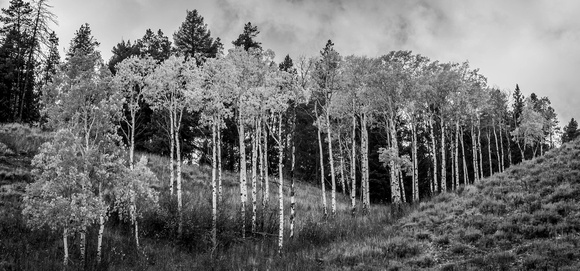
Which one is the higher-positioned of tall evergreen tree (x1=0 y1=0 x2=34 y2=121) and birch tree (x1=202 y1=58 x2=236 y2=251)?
tall evergreen tree (x1=0 y1=0 x2=34 y2=121)

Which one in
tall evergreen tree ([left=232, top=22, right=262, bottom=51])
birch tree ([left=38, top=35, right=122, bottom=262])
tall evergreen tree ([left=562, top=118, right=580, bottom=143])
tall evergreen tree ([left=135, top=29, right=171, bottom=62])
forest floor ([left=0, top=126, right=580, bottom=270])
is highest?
tall evergreen tree ([left=135, top=29, right=171, bottom=62])

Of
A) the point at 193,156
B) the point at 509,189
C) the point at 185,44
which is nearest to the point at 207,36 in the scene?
the point at 185,44

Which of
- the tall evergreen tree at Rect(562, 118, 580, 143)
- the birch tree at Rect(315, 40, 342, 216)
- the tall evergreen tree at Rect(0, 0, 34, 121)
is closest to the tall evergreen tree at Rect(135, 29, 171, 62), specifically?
the tall evergreen tree at Rect(0, 0, 34, 121)

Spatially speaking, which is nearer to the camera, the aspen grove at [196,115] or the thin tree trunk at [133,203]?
the aspen grove at [196,115]

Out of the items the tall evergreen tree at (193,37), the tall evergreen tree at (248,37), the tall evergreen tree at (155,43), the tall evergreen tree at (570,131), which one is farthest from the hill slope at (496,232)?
the tall evergreen tree at (570,131)

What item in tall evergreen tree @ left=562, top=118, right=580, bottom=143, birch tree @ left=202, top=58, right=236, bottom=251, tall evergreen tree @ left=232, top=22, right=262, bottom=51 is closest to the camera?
birch tree @ left=202, top=58, right=236, bottom=251

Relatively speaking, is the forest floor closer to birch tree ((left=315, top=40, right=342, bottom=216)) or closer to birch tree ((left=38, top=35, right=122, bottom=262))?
birch tree ((left=38, top=35, right=122, bottom=262))

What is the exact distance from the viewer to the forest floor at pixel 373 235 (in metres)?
11.5

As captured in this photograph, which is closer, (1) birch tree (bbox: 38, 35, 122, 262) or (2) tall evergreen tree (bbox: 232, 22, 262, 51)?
(1) birch tree (bbox: 38, 35, 122, 262)

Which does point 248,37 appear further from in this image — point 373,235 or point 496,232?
point 496,232

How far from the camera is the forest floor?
452 inches

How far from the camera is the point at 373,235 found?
16469 millimetres

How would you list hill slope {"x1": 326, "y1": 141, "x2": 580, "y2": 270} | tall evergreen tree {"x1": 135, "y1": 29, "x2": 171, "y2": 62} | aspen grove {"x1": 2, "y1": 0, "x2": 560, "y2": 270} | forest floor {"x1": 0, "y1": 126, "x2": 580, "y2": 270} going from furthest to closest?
tall evergreen tree {"x1": 135, "y1": 29, "x2": 171, "y2": 62} → aspen grove {"x1": 2, "y1": 0, "x2": 560, "y2": 270} → forest floor {"x1": 0, "y1": 126, "x2": 580, "y2": 270} → hill slope {"x1": 326, "y1": 141, "x2": 580, "y2": 270}

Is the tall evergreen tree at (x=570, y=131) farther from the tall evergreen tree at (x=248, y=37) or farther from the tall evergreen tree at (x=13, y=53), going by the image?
the tall evergreen tree at (x=13, y=53)
